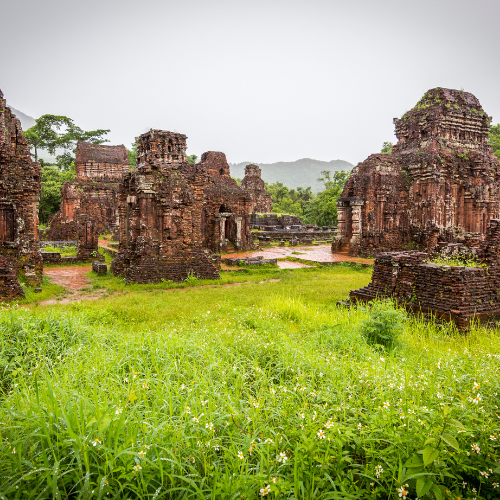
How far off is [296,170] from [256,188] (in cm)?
15064

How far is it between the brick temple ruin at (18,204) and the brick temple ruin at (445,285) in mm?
9778

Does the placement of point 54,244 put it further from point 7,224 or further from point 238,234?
point 7,224

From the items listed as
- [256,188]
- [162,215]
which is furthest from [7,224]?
[256,188]

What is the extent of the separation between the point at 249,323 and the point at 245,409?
3.44 m

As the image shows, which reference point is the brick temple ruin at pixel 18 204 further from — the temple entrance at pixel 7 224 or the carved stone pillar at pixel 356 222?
the carved stone pillar at pixel 356 222

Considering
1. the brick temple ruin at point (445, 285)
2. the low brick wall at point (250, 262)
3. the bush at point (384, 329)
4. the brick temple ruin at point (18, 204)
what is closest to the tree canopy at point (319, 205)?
the low brick wall at point (250, 262)

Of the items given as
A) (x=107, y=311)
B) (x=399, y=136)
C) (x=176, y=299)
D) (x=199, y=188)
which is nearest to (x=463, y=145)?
(x=399, y=136)

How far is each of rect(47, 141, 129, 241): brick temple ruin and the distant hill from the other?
138670 mm

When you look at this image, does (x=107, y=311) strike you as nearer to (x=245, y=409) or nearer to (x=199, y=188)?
(x=245, y=409)

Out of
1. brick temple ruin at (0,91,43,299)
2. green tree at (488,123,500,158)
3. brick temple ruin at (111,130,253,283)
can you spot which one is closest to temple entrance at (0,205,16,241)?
brick temple ruin at (0,91,43,299)

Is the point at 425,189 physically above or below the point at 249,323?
above

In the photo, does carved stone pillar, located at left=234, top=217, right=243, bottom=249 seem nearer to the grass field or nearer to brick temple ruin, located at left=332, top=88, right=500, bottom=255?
brick temple ruin, located at left=332, top=88, right=500, bottom=255

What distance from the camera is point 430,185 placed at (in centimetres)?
1920

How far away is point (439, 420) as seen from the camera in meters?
3.13
